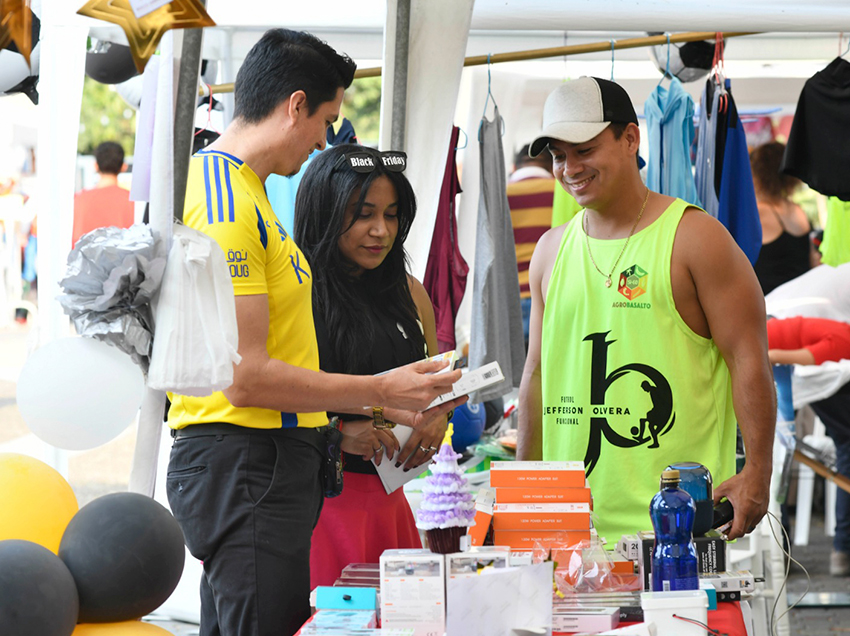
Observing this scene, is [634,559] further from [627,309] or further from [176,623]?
[176,623]

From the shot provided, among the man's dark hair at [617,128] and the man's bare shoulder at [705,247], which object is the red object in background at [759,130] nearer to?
the man's dark hair at [617,128]

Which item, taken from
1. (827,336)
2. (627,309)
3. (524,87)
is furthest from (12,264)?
(627,309)

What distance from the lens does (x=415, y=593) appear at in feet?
5.17

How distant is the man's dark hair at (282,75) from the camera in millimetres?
1901

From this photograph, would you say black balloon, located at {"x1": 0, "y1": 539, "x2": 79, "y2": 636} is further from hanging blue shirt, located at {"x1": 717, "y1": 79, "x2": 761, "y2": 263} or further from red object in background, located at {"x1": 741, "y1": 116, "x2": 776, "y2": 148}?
red object in background, located at {"x1": 741, "y1": 116, "x2": 776, "y2": 148}

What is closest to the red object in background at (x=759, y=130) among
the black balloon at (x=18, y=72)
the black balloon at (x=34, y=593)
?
the black balloon at (x=18, y=72)

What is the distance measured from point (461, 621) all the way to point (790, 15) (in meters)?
2.45

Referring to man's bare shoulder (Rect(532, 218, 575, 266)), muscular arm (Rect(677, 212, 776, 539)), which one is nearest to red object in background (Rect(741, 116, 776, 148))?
man's bare shoulder (Rect(532, 218, 575, 266))

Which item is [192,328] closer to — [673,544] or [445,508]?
[445,508]

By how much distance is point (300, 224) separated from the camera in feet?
7.88

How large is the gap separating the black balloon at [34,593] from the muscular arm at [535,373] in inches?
58.6

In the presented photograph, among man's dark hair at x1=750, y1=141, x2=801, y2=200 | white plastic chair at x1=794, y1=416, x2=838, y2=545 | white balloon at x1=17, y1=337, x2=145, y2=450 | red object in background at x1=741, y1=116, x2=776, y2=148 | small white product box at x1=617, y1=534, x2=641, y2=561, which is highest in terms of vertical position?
red object in background at x1=741, y1=116, x2=776, y2=148

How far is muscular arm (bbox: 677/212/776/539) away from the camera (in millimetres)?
2227

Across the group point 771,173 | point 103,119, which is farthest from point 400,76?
point 103,119
